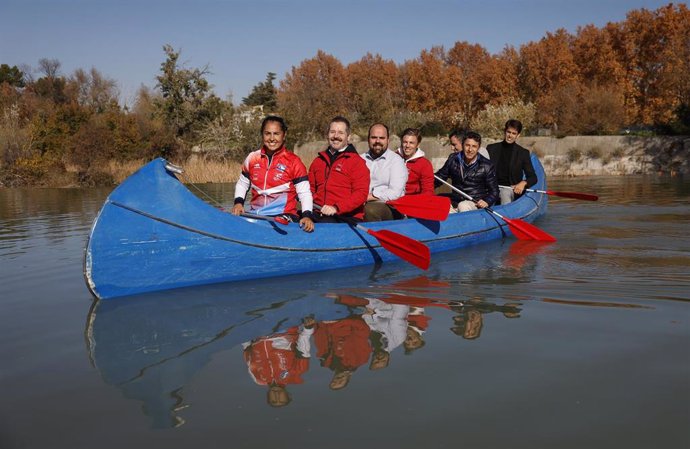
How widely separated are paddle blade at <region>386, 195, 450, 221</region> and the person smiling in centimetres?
119

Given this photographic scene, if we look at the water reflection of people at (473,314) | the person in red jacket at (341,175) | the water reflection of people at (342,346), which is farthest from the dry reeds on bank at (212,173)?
the water reflection of people at (342,346)

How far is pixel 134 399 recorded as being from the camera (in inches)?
105

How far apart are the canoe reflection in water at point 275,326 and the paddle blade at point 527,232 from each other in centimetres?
184

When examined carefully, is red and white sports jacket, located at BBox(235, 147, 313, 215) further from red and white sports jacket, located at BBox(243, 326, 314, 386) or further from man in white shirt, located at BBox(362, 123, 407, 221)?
red and white sports jacket, located at BBox(243, 326, 314, 386)

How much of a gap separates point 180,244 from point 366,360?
2.18m

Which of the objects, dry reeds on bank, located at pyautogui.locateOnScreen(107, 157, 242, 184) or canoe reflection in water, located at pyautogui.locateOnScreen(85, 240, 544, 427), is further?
dry reeds on bank, located at pyautogui.locateOnScreen(107, 157, 242, 184)

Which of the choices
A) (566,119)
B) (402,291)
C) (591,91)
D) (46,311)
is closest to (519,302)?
(402,291)

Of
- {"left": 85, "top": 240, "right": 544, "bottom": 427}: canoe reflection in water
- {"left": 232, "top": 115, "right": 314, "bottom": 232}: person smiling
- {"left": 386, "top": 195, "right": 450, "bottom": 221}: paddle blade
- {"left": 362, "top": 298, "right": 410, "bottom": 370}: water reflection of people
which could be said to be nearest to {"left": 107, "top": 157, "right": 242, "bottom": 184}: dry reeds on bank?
{"left": 386, "top": 195, "right": 450, "bottom": 221}: paddle blade

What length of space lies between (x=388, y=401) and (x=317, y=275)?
9.28 feet

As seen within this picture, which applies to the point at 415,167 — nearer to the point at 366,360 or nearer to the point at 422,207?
the point at 422,207

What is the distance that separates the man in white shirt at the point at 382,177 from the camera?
639 centimetres

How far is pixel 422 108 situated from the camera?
115ft

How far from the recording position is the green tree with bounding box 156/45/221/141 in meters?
25.7

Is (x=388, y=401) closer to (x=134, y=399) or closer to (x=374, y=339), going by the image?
(x=374, y=339)
